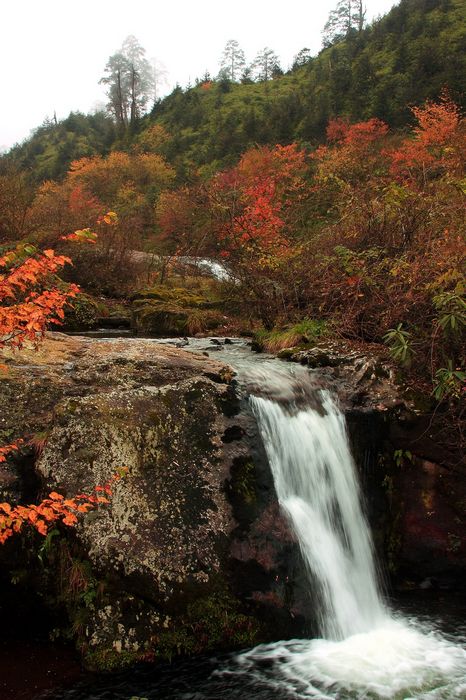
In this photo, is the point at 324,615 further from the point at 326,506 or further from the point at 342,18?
the point at 342,18

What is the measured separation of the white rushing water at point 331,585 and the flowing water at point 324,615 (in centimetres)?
1

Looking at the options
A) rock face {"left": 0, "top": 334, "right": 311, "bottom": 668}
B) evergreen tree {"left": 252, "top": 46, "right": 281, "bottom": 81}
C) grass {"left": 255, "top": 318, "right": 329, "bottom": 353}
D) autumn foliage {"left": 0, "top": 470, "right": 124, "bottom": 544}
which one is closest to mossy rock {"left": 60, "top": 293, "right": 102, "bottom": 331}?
grass {"left": 255, "top": 318, "right": 329, "bottom": 353}

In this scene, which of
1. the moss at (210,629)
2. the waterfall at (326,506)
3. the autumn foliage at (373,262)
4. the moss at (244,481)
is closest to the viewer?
the moss at (210,629)

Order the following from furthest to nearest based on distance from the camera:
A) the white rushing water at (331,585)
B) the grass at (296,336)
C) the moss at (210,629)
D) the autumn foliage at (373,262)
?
the grass at (296,336) < the autumn foliage at (373,262) < the moss at (210,629) < the white rushing water at (331,585)

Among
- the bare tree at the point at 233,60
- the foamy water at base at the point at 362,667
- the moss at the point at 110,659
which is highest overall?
the bare tree at the point at 233,60

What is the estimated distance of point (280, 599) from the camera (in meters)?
4.41

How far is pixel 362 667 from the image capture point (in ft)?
13.6

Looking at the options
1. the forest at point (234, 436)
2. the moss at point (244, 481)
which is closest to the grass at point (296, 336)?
the forest at point (234, 436)

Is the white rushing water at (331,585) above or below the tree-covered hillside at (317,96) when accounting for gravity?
below

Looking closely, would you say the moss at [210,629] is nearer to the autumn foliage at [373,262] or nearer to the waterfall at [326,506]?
the waterfall at [326,506]

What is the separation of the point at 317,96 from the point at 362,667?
43490 millimetres

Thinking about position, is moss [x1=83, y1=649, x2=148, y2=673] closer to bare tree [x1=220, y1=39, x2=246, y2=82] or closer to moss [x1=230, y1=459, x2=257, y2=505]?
moss [x1=230, y1=459, x2=257, y2=505]

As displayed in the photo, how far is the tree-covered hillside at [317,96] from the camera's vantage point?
3378cm

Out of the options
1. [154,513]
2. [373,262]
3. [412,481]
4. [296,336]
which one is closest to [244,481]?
[154,513]
